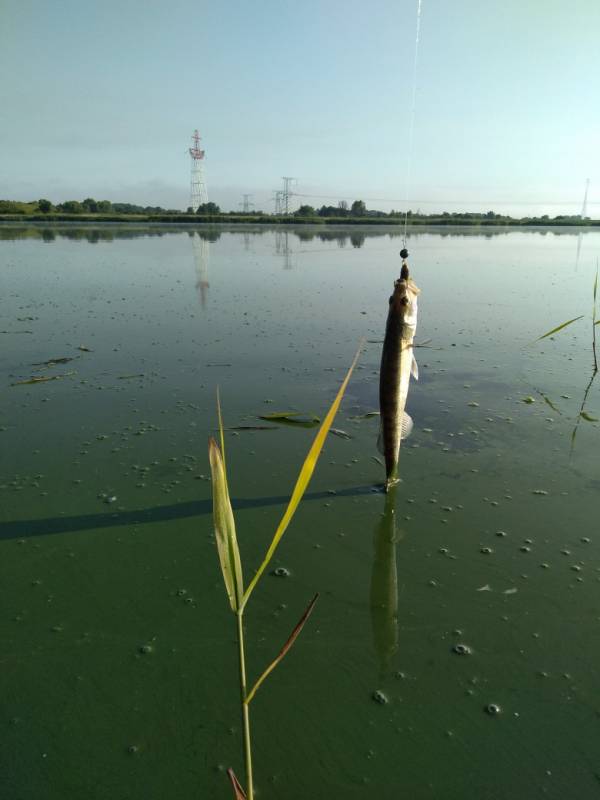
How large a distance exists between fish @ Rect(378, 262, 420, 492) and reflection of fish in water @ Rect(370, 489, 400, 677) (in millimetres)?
500

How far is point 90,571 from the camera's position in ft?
11.6

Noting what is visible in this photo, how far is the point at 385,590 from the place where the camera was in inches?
132

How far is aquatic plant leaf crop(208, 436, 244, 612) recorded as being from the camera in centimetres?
132

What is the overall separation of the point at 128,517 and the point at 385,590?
7.09 ft

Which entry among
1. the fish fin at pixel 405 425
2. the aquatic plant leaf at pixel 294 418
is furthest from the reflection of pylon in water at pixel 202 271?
the fish fin at pixel 405 425

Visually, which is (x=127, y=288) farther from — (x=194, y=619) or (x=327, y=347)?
(x=194, y=619)

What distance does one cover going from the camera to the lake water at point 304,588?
7.54ft

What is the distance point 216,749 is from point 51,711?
889 millimetres

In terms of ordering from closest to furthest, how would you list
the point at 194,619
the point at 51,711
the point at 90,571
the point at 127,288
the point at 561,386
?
the point at 51,711
the point at 194,619
the point at 90,571
the point at 561,386
the point at 127,288

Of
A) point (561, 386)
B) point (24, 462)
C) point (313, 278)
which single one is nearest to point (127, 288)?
point (313, 278)

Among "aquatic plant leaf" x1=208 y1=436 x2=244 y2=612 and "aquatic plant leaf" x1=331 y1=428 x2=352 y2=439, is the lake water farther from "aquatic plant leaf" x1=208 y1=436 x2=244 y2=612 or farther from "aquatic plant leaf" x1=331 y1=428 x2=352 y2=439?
"aquatic plant leaf" x1=208 y1=436 x2=244 y2=612

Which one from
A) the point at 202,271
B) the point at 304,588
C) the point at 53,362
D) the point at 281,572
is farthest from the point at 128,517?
the point at 202,271

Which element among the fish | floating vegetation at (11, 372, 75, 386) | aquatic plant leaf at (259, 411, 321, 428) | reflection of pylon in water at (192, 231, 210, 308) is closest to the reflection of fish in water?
the fish

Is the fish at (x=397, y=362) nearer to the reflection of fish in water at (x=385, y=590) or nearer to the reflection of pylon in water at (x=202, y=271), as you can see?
the reflection of fish in water at (x=385, y=590)
